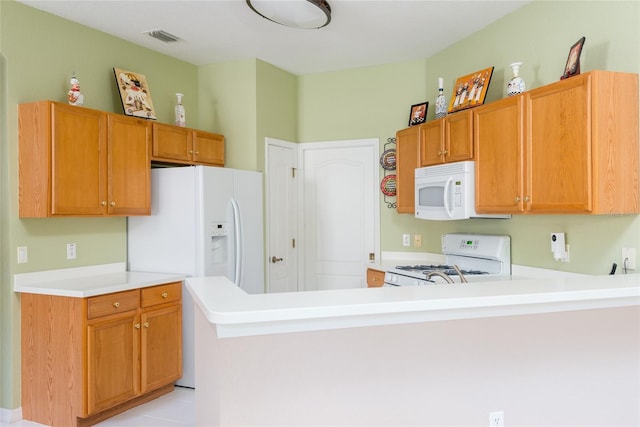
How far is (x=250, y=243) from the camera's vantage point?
4.30 m

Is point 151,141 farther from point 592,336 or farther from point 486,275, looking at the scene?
point 592,336

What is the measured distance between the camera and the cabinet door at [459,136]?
3.44 metres

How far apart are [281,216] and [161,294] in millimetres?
1579

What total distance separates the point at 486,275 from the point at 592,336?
125 centimetres

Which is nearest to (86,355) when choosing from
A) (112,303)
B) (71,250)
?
(112,303)

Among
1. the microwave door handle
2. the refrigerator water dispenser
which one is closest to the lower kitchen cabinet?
the refrigerator water dispenser

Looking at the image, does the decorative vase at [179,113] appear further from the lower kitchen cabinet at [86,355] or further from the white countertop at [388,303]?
the white countertop at [388,303]

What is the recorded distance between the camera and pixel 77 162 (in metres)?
3.32

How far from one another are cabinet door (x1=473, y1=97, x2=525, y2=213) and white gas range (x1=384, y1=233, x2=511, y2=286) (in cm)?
39

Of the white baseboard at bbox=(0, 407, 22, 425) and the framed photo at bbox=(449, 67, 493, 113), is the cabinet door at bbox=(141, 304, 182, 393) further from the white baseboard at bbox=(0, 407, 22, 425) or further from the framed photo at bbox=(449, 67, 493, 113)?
the framed photo at bbox=(449, 67, 493, 113)

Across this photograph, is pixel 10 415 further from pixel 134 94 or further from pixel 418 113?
pixel 418 113

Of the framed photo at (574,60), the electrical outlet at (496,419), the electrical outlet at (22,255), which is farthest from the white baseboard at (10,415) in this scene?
the framed photo at (574,60)

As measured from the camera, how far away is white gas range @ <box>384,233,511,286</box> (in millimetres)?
3551

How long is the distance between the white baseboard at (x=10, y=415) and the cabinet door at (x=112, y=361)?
0.56 m
